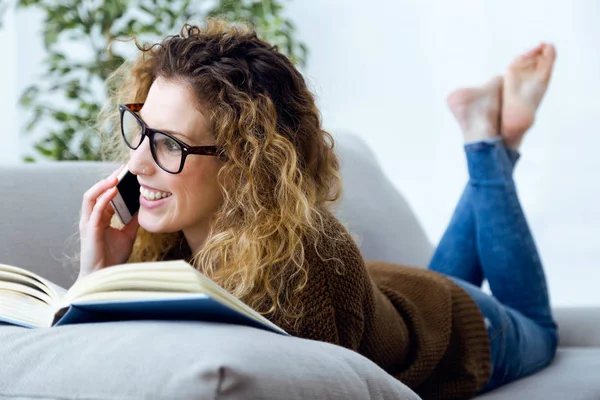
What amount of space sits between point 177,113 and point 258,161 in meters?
0.14

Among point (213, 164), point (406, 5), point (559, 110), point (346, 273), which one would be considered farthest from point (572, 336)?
point (406, 5)

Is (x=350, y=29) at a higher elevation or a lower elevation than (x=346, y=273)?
higher

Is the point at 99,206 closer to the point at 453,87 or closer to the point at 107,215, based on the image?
the point at 107,215

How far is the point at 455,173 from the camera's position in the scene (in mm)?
3633

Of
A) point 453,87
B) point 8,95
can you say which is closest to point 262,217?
point 453,87

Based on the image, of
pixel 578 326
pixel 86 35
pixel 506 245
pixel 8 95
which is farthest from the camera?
pixel 8 95

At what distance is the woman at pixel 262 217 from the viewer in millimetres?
1190

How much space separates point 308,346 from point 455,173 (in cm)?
294

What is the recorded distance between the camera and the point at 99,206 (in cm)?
138

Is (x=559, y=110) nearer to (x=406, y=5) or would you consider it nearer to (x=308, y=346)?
(x=406, y=5)

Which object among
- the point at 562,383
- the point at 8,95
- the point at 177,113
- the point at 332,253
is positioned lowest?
the point at 8,95

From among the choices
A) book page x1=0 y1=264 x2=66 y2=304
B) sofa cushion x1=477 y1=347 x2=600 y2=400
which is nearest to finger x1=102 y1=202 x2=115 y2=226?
book page x1=0 y1=264 x2=66 y2=304

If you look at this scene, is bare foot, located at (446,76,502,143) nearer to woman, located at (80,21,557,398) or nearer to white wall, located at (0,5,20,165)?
woman, located at (80,21,557,398)

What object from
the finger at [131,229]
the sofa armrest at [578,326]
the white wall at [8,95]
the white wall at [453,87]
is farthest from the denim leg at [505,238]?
the white wall at [8,95]
